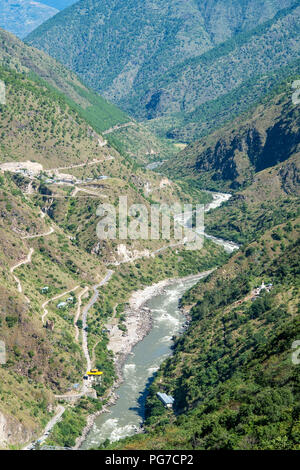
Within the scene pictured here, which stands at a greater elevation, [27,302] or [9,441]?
[27,302]

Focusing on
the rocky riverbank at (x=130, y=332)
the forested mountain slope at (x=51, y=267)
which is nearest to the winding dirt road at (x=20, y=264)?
the forested mountain slope at (x=51, y=267)

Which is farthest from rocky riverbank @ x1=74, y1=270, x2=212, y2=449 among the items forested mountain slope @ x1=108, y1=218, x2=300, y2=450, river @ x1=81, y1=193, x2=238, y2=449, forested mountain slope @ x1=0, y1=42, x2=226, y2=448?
forested mountain slope @ x1=108, y1=218, x2=300, y2=450

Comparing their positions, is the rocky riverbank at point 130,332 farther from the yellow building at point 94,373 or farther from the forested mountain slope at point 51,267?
the yellow building at point 94,373

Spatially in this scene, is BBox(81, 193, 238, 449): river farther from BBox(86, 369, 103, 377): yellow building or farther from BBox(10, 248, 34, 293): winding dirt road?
BBox(10, 248, 34, 293): winding dirt road

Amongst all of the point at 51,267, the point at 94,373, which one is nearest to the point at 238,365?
the point at 94,373

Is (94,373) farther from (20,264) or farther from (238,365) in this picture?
(20,264)

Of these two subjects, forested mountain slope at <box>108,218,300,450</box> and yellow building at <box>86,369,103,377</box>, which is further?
yellow building at <box>86,369,103,377</box>

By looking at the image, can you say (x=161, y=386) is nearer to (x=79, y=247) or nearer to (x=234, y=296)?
(x=234, y=296)

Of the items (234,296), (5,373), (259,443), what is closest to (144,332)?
(234,296)
